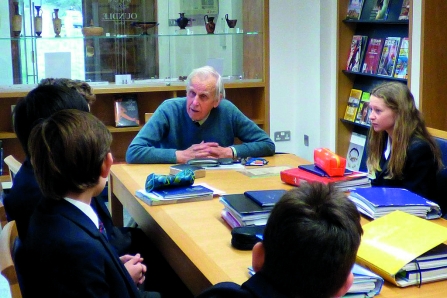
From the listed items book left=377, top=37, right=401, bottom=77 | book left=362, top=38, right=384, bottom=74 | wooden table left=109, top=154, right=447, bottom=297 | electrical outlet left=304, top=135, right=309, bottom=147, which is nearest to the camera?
wooden table left=109, top=154, right=447, bottom=297

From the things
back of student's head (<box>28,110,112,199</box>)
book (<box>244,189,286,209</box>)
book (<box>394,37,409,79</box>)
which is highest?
book (<box>394,37,409,79</box>)

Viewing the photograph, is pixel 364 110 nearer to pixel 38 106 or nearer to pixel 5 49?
pixel 5 49

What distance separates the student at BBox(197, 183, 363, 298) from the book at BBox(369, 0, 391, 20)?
3.78 meters

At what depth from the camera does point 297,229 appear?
1.09 metres

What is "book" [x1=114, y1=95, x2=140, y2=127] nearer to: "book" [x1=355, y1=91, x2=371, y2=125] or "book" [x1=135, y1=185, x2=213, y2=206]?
"book" [x1=355, y1=91, x2=371, y2=125]

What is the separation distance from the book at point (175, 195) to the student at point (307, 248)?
1195 millimetres

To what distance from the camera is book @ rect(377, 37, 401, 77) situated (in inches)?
179

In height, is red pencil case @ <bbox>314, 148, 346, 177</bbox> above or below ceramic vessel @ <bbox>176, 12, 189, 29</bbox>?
below

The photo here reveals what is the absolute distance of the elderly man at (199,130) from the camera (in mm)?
3055

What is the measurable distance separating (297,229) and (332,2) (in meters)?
4.31

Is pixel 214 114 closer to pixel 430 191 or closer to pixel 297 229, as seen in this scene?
pixel 430 191

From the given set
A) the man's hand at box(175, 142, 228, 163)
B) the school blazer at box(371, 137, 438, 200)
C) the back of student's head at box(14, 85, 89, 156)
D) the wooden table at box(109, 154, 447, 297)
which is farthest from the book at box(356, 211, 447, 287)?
the man's hand at box(175, 142, 228, 163)

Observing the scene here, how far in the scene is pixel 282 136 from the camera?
5.77m

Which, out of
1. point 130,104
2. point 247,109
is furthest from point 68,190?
point 247,109
